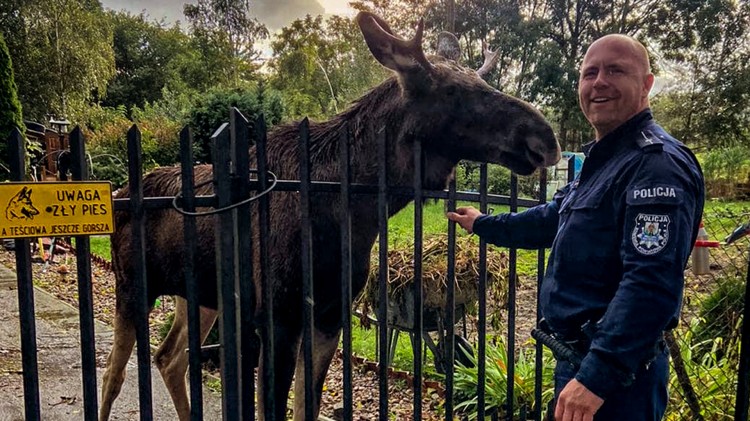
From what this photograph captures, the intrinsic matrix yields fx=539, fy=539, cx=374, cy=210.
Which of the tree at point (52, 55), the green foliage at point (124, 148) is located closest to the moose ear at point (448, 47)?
the green foliage at point (124, 148)

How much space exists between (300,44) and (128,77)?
1522 centimetres

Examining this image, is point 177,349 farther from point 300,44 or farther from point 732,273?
point 300,44

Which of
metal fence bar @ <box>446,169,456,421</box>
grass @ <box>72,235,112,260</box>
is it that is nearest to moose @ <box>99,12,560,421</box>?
metal fence bar @ <box>446,169,456,421</box>

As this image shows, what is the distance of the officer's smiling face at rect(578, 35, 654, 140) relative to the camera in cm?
209

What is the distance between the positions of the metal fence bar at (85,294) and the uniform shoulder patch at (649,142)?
195cm

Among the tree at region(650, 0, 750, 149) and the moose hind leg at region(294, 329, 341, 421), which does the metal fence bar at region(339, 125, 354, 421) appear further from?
the tree at region(650, 0, 750, 149)

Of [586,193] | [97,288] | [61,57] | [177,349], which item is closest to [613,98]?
[586,193]

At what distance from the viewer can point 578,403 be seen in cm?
174

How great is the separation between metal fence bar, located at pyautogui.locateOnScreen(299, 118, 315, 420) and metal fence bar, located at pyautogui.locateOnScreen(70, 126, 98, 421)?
0.85m

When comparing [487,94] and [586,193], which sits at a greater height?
[487,94]

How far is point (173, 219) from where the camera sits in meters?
3.44

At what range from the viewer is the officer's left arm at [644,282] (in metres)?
1.67

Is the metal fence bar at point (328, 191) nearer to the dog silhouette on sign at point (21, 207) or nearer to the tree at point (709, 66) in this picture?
the dog silhouette on sign at point (21, 207)

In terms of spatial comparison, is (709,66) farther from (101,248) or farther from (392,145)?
(392,145)
